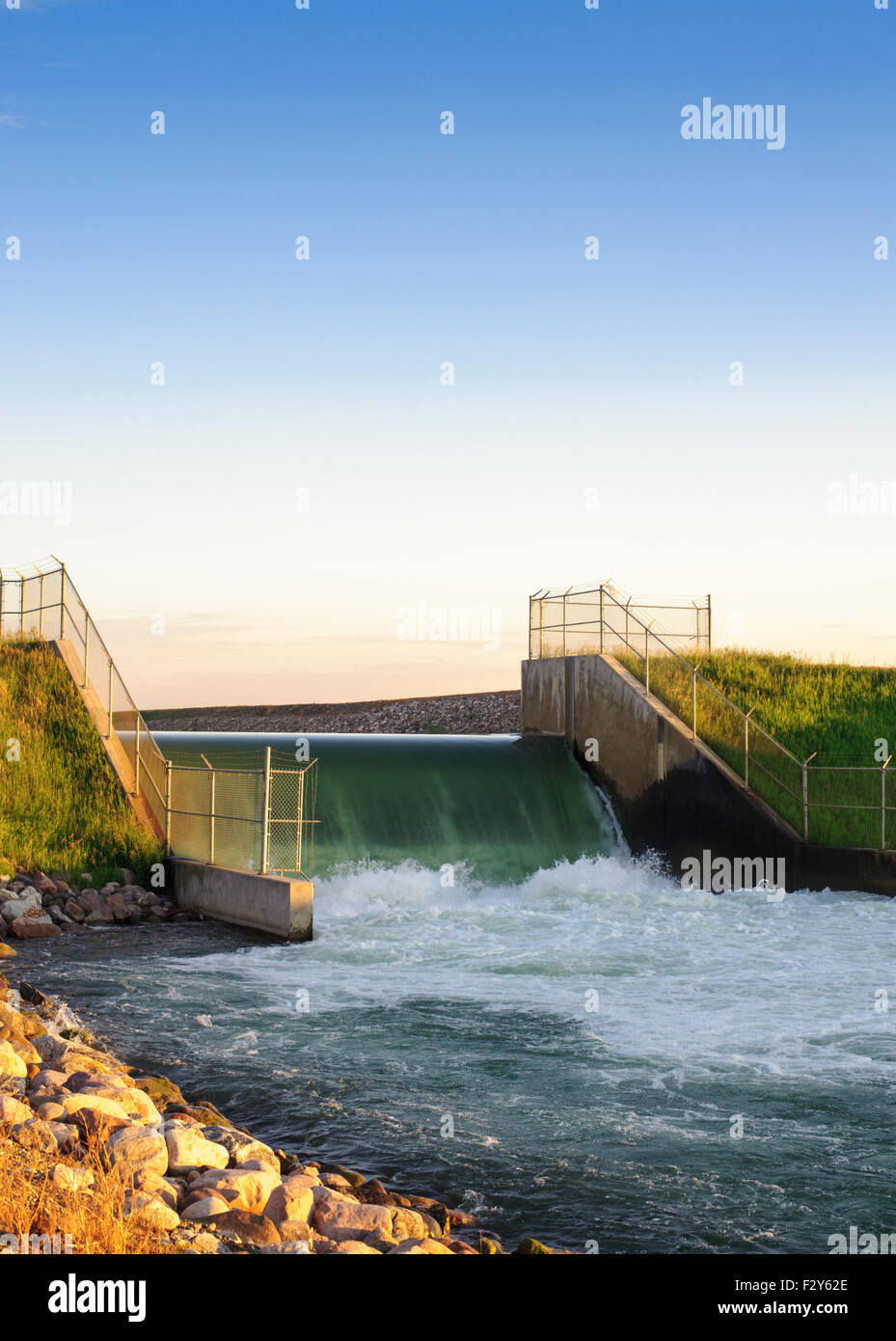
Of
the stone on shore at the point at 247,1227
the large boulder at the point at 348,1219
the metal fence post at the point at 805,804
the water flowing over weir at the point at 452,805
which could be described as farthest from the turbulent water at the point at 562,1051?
the water flowing over weir at the point at 452,805

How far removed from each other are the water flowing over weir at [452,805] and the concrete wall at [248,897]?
301cm

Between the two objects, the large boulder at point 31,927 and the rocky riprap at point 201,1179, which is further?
the large boulder at point 31,927

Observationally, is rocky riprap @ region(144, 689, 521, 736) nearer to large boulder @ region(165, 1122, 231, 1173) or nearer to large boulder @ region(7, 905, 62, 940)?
large boulder @ region(7, 905, 62, 940)

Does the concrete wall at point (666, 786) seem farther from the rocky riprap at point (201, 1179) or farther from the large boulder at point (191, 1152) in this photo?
the large boulder at point (191, 1152)

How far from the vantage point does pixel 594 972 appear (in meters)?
15.6

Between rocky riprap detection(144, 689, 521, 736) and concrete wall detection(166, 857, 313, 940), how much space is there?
31.4 meters

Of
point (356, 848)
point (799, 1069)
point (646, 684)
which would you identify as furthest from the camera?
point (646, 684)

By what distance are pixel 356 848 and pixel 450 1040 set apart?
1130 cm

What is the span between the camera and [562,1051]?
459 inches

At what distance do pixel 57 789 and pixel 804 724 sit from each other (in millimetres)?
16695

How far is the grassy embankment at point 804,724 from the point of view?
77.3 ft
